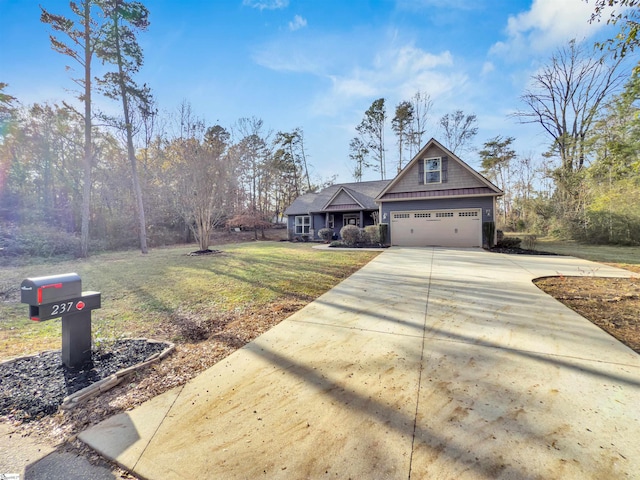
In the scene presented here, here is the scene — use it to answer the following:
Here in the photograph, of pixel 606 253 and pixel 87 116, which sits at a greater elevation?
pixel 87 116

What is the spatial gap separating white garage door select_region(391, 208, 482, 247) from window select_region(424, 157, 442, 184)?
5.96ft

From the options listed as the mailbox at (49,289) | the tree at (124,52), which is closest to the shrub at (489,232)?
the mailbox at (49,289)

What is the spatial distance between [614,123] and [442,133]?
39.5 ft

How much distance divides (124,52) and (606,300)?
20.0m

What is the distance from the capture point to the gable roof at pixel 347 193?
19062mm

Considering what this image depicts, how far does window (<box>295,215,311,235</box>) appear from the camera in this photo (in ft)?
71.7

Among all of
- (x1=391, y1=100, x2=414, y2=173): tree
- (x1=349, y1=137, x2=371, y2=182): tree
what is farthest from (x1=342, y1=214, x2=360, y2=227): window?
(x1=349, y1=137, x2=371, y2=182): tree

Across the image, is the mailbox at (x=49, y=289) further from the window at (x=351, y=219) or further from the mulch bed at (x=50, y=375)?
the window at (x=351, y=219)

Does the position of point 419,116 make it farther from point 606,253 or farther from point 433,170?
point 606,253

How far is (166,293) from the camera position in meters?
5.64

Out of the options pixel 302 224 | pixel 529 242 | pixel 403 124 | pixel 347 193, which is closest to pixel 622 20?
pixel 529 242

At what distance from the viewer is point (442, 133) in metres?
25.7

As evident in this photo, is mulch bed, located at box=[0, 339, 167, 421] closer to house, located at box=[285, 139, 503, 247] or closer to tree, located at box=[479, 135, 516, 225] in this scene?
house, located at box=[285, 139, 503, 247]

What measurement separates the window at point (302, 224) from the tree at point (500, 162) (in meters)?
20.1
